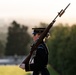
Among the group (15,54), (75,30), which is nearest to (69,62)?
(75,30)

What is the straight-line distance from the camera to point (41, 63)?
742 centimetres

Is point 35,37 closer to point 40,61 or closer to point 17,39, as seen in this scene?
point 40,61

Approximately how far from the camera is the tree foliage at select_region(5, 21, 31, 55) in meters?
98.2

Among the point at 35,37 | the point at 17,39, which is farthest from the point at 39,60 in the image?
the point at 17,39

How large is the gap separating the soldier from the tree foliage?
294 ft

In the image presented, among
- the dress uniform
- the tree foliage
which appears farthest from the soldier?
the tree foliage

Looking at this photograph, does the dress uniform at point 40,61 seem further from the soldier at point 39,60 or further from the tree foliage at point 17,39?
the tree foliage at point 17,39

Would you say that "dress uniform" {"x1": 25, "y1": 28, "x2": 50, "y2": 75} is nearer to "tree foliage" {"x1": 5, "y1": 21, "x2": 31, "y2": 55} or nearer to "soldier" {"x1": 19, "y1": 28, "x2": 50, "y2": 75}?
"soldier" {"x1": 19, "y1": 28, "x2": 50, "y2": 75}

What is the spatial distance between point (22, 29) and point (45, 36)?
337ft

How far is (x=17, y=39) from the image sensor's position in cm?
10331

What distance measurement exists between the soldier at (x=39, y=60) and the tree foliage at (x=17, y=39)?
89701mm

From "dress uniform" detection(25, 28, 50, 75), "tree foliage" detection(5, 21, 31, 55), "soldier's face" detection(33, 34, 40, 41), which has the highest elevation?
"tree foliage" detection(5, 21, 31, 55)

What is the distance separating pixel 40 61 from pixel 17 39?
9600 centimetres

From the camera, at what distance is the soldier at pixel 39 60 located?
7395mm
